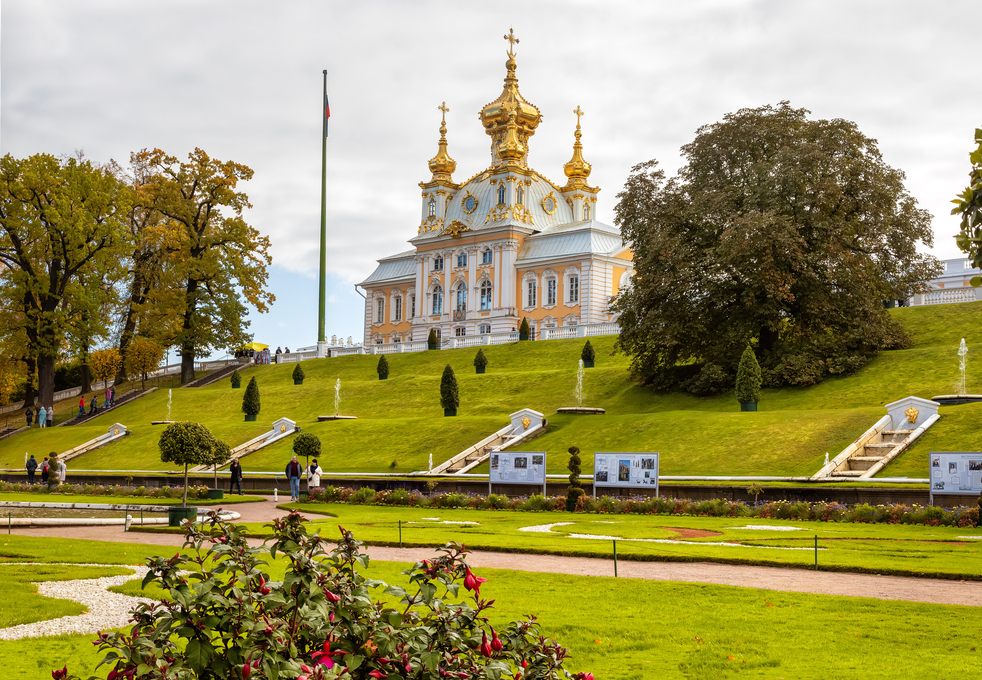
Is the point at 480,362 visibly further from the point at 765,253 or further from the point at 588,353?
Result: the point at 765,253

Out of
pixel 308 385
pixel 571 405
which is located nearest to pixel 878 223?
pixel 571 405

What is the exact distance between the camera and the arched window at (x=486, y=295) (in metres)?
71.3

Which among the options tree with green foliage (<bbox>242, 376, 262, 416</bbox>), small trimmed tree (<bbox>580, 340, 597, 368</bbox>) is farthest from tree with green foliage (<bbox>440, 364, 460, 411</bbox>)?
tree with green foliage (<bbox>242, 376, 262, 416</bbox>)

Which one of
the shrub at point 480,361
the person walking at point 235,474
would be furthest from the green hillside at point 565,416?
the person walking at point 235,474

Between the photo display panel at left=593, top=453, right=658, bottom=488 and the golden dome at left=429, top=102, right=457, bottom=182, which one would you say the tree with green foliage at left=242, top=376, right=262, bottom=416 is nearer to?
the photo display panel at left=593, top=453, right=658, bottom=488

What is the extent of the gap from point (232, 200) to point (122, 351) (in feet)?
35.7

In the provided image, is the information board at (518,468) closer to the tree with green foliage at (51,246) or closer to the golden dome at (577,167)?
the tree with green foliage at (51,246)

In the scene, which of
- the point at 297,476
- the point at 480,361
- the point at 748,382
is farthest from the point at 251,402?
the point at 748,382

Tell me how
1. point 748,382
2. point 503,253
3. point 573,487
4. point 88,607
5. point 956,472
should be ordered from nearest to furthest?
point 88,607, point 956,472, point 573,487, point 748,382, point 503,253

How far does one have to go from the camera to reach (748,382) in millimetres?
31156

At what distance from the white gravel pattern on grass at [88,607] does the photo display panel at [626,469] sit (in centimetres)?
1336

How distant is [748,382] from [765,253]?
502 centimetres

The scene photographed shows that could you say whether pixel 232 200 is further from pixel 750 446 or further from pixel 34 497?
pixel 750 446

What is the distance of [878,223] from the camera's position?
36312 mm
